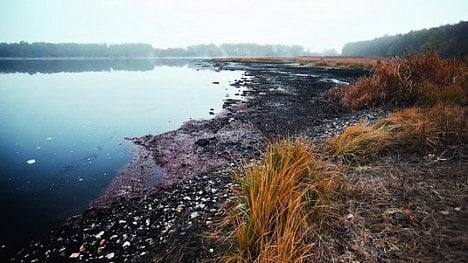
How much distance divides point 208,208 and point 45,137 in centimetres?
1007

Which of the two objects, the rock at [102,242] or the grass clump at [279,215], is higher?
the grass clump at [279,215]

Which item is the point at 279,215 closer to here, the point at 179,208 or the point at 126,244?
the point at 179,208

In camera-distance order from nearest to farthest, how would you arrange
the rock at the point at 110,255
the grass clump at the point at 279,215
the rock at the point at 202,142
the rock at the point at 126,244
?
the grass clump at the point at 279,215 → the rock at the point at 110,255 → the rock at the point at 126,244 → the rock at the point at 202,142

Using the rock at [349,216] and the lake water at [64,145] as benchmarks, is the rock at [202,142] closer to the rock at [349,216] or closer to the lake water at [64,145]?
the lake water at [64,145]

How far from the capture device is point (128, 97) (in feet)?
74.7

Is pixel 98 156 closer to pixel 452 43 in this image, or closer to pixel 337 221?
pixel 337 221

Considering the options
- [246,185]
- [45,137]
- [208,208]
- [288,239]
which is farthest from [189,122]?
[288,239]

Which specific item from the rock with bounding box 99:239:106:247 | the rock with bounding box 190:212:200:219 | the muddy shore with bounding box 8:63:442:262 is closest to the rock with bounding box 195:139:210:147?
the muddy shore with bounding box 8:63:442:262

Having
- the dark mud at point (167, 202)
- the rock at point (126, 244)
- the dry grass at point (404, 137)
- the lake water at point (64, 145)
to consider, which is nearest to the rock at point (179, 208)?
the dark mud at point (167, 202)

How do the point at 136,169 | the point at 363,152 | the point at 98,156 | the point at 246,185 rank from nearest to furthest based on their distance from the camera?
the point at 246,185 → the point at 363,152 → the point at 136,169 → the point at 98,156

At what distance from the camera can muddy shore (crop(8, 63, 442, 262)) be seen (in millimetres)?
4207

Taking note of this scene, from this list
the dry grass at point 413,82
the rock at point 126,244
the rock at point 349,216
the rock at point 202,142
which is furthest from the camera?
the dry grass at point 413,82

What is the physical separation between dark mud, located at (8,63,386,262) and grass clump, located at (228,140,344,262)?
0.55m

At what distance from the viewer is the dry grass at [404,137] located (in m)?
6.09
